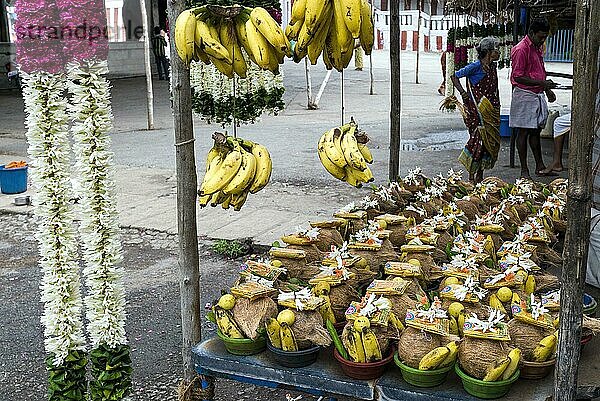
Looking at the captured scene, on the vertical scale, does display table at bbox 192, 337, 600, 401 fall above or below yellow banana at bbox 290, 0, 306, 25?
below

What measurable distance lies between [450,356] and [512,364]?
0.70 ft

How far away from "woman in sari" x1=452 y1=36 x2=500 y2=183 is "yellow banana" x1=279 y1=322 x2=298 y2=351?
4.50 meters

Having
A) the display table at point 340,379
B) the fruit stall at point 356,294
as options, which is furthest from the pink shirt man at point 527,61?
the display table at point 340,379

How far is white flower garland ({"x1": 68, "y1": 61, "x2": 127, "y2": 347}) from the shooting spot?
2.73 m

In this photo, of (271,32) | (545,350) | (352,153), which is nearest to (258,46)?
(271,32)

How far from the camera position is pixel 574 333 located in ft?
6.95

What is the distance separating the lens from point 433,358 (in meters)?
2.37

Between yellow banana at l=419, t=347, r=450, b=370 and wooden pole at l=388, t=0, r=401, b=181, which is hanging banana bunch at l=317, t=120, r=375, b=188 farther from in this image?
wooden pole at l=388, t=0, r=401, b=181

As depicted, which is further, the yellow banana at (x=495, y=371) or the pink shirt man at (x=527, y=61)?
the pink shirt man at (x=527, y=61)

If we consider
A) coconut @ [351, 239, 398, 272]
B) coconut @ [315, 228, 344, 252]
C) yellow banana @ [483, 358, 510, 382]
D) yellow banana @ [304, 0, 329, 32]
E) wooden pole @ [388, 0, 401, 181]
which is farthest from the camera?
wooden pole @ [388, 0, 401, 181]

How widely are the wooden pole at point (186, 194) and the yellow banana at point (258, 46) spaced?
37cm

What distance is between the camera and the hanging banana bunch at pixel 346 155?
2879 mm

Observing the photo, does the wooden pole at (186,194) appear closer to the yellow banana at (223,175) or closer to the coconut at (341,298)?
the yellow banana at (223,175)

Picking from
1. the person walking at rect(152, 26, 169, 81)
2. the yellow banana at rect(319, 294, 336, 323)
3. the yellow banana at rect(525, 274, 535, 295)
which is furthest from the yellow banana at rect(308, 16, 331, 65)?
the person walking at rect(152, 26, 169, 81)
